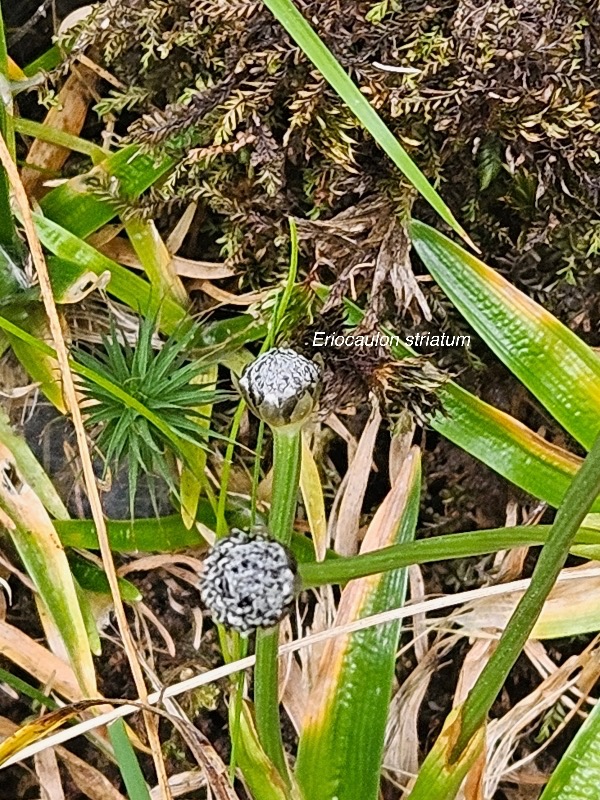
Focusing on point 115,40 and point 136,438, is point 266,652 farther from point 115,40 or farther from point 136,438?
point 115,40

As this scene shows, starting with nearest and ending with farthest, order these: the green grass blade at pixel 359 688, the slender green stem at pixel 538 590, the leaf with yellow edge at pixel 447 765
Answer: the slender green stem at pixel 538 590 → the leaf with yellow edge at pixel 447 765 → the green grass blade at pixel 359 688

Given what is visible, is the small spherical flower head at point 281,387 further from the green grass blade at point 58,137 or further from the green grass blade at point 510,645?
the green grass blade at point 58,137

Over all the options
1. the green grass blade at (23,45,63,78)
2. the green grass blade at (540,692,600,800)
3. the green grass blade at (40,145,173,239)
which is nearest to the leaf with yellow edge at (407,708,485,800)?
the green grass blade at (540,692,600,800)

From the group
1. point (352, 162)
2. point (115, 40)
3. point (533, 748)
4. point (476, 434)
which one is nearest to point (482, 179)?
point (352, 162)

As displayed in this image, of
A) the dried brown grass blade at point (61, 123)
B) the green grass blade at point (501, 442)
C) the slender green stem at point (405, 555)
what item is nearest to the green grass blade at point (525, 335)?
the green grass blade at point (501, 442)

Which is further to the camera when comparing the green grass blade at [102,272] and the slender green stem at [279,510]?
the green grass blade at [102,272]

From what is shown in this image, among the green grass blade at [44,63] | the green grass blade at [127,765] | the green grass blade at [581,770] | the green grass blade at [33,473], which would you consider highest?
the green grass blade at [44,63]
